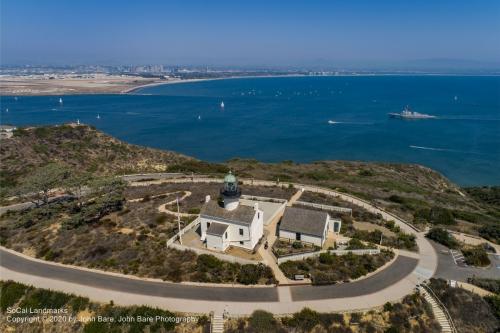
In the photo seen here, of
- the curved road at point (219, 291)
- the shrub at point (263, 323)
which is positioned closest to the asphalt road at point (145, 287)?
the curved road at point (219, 291)

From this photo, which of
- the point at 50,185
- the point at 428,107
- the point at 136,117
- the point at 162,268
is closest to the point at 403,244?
the point at 162,268

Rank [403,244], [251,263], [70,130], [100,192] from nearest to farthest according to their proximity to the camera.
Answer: [251,263]
[403,244]
[100,192]
[70,130]

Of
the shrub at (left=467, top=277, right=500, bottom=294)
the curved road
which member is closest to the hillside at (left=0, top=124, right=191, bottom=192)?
the curved road

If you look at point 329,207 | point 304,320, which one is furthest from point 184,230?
point 329,207

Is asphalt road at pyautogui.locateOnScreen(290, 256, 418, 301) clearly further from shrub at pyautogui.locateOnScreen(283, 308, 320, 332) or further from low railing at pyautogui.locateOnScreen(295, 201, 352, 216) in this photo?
low railing at pyautogui.locateOnScreen(295, 201, 352, 216)

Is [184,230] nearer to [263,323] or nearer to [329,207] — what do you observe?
[263,323]

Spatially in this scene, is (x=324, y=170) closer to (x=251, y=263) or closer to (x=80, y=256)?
(x=251, y=263)
